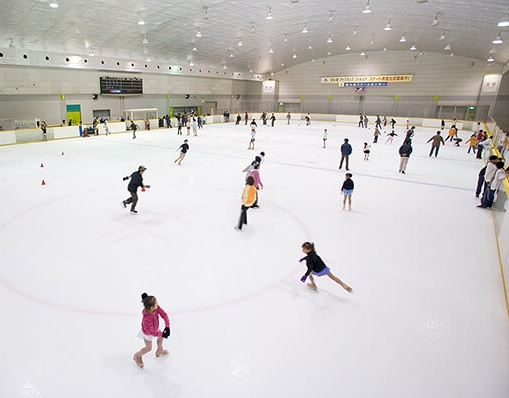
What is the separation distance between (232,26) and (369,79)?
20.8 metres

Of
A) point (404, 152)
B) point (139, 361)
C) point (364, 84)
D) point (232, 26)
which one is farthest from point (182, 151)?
point (364, 84)

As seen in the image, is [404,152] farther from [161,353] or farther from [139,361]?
[139,361]

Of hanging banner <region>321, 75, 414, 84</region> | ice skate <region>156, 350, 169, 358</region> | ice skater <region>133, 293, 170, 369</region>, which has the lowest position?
ice skate <region>156, 350, 169, 358</region>

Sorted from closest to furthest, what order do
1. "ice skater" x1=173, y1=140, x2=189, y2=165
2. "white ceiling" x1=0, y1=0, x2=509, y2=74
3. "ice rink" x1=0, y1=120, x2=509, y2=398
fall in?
"ice rink" x1=0, y1=120, x2=509, y2=398, "ice skater" x1=173, y1=140, x2=189, y2=165, "white ceiling" x1=0, y1=0, x2=509, y2=74

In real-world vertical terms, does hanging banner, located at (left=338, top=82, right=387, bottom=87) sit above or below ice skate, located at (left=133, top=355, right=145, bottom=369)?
above

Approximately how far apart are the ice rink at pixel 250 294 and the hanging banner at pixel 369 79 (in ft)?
95.7

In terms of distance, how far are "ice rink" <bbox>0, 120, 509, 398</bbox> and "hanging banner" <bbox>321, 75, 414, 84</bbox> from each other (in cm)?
2918

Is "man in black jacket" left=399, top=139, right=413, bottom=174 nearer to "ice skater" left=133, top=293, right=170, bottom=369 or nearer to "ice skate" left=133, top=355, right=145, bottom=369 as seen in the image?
"ice skater" left=133, top=293, right=170, bottom=369

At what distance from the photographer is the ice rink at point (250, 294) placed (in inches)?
131

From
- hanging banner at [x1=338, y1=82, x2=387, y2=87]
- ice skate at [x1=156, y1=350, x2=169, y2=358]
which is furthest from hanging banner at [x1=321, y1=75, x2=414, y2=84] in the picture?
ice skate at [x1=156, y1=350, x2=169, y2=358]

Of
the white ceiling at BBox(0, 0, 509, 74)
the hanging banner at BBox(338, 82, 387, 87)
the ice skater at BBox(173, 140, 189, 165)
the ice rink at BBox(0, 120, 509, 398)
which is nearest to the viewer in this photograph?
the ice rink at BBox(0, 120, 509, 398)

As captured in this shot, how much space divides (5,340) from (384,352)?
14.5 feet

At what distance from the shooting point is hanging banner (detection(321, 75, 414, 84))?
34.4 m

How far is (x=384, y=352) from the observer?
12.1ft
